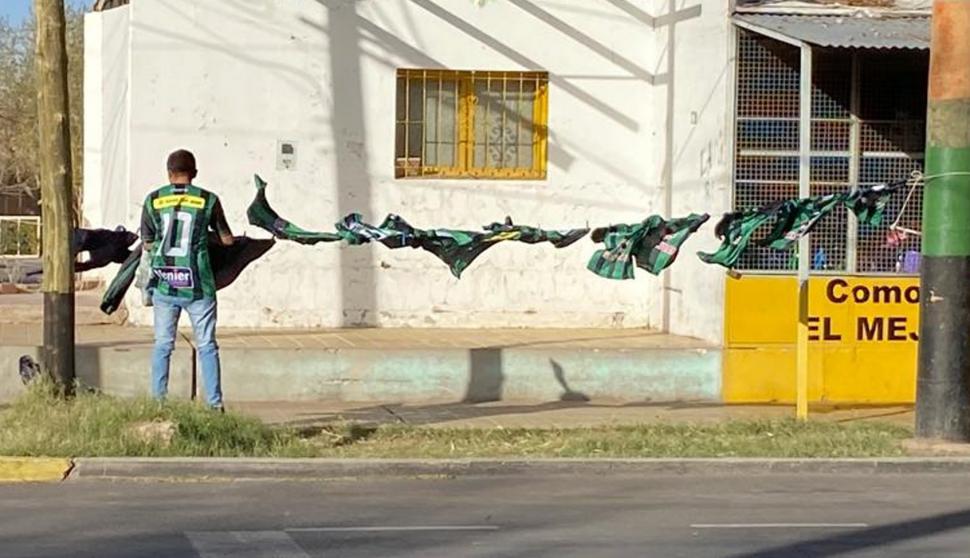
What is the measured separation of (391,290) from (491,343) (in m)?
1.64

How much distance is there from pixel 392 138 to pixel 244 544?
8.30 m

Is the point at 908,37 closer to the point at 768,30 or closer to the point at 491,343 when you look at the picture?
the point at 768,30

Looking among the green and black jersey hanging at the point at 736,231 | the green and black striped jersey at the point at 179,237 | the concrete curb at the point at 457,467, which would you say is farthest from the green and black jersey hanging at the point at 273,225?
the green and black jersey hanging at the point at 736,231

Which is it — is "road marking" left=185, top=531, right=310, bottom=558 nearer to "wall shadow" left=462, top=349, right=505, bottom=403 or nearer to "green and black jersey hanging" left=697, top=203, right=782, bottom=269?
"green and black jersey hanging" left=697, top=203, right=782, bottom=269

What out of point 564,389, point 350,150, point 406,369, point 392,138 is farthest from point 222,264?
point 392,138

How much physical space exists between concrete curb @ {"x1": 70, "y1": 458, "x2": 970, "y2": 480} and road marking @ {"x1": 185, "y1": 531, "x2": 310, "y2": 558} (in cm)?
193

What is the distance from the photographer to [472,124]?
53.3 ft

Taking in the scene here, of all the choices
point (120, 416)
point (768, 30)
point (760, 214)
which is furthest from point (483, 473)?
point (768, 30)

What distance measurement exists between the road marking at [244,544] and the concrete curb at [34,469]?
211 centimetres

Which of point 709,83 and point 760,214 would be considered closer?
point 760,214

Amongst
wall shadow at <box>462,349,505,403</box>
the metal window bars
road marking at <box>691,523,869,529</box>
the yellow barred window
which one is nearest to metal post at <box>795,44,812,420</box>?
the metal window bars

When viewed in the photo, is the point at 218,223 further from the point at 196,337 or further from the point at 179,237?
the point at 196,337

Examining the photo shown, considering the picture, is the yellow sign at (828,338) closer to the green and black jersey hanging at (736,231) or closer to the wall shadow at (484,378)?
the green and black jersey hanging at (736,231)

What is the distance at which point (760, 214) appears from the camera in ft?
41.1
